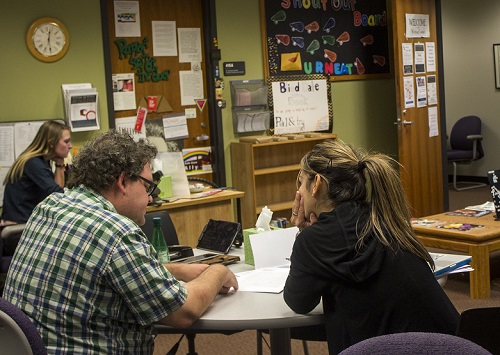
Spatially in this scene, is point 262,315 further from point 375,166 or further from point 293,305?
point 375,166

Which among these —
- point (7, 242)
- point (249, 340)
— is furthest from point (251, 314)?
point (7, 242)

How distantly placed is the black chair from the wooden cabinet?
4.21 meters

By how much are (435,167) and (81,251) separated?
563 centimetres

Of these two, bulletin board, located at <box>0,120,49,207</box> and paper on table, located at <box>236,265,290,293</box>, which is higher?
bulletin board, located at <box>0,120,49,207</box>

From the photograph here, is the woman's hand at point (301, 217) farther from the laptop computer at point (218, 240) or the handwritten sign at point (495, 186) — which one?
the handwritten sign at point (495, 186)

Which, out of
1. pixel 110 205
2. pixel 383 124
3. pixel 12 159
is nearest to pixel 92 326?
pixel 110 205

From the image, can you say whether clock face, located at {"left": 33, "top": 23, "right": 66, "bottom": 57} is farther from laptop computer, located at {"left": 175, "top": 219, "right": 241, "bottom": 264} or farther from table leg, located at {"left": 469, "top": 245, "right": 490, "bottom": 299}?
table leg, located at {"left": 469, "top": 245, "right": 490, "bottom": 299}

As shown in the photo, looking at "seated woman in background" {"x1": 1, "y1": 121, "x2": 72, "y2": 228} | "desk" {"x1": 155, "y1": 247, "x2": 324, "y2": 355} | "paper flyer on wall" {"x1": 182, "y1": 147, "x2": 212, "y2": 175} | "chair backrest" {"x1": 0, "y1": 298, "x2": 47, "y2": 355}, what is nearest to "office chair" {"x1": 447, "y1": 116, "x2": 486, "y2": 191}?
"paper flyer on wall" {"x1": 182, "y1": 147, "x2": 212, "y2": 175}

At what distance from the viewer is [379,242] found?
2.09 meters

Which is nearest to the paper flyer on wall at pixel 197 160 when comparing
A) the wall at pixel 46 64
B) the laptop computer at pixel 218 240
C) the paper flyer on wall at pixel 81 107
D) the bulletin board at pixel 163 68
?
the bulletin board at pixel 163 68

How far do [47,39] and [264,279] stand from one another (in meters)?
3.41

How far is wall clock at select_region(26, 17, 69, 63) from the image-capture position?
5309mm

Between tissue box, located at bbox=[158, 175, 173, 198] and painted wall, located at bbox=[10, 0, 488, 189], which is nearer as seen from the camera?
tissue box, located at bbox=[158, 175, 173, 198]

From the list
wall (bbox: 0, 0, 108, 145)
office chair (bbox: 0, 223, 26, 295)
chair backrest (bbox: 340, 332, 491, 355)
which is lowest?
office chair (bbox: 0, 223, 26, 295)
